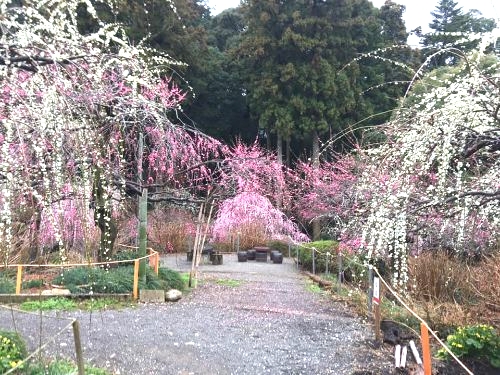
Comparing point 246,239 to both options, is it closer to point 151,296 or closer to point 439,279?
point 151,296

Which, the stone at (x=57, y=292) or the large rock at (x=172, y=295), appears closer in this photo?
the stone at (x=57, y=292)

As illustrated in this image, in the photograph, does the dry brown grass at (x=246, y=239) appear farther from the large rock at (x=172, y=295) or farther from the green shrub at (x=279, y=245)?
the large rock at (x=172, y=295)

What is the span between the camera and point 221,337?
552 centimetres

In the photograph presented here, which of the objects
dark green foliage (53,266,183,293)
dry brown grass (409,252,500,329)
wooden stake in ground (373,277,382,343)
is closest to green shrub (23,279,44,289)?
dark green foliage (53,266,183,293)

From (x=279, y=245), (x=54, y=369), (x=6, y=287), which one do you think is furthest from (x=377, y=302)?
(x=279, y=245)

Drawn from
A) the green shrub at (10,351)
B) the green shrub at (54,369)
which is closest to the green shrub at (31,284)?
the green shrub at (10,351)

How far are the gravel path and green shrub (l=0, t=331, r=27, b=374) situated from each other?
543 mm

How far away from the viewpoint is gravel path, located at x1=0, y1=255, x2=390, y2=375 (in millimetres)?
4484

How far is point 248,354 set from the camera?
16.1ft

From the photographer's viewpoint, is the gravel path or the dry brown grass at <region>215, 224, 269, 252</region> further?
the dry brown grass at <region>215, 224, 269, 252</region>

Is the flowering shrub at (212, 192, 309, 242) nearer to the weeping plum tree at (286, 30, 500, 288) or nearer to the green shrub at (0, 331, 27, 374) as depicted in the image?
the green shrub at (0, 331, 27, 374)

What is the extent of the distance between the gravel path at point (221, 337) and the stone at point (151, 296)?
9.9 inches

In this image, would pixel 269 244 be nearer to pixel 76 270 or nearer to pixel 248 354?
pixel 76 270

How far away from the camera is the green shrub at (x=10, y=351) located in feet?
Result: 10.5
